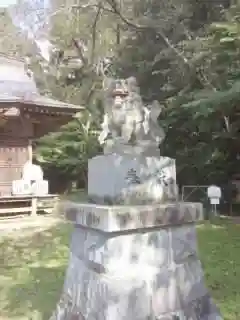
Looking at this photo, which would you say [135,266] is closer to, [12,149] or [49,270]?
[49,270]

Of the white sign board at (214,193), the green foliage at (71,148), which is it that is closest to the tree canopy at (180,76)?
the green foliage at (71,148)

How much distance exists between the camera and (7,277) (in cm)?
511

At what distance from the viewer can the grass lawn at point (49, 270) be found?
394cm

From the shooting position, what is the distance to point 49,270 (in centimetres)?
532

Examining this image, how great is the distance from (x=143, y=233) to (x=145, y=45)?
10378 millimetres

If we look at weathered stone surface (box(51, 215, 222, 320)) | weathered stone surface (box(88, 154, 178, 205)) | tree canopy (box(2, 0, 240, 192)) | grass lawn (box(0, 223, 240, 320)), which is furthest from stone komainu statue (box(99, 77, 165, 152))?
tree canopy (box(2, 0, 240, 192))

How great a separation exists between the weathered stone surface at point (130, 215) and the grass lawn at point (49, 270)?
4.28 feet

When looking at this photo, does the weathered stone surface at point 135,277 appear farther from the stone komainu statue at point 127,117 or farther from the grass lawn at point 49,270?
the grass lawn at point 49,270

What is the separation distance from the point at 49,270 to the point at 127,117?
3124 mm

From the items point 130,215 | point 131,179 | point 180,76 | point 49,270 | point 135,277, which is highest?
point 180,76

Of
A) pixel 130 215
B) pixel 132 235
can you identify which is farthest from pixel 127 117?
pixel 132 235

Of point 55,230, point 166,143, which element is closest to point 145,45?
point 166,143

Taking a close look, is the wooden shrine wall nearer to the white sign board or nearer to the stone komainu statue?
the white sign board

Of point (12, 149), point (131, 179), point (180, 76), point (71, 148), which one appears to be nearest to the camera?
point (131, 179)
